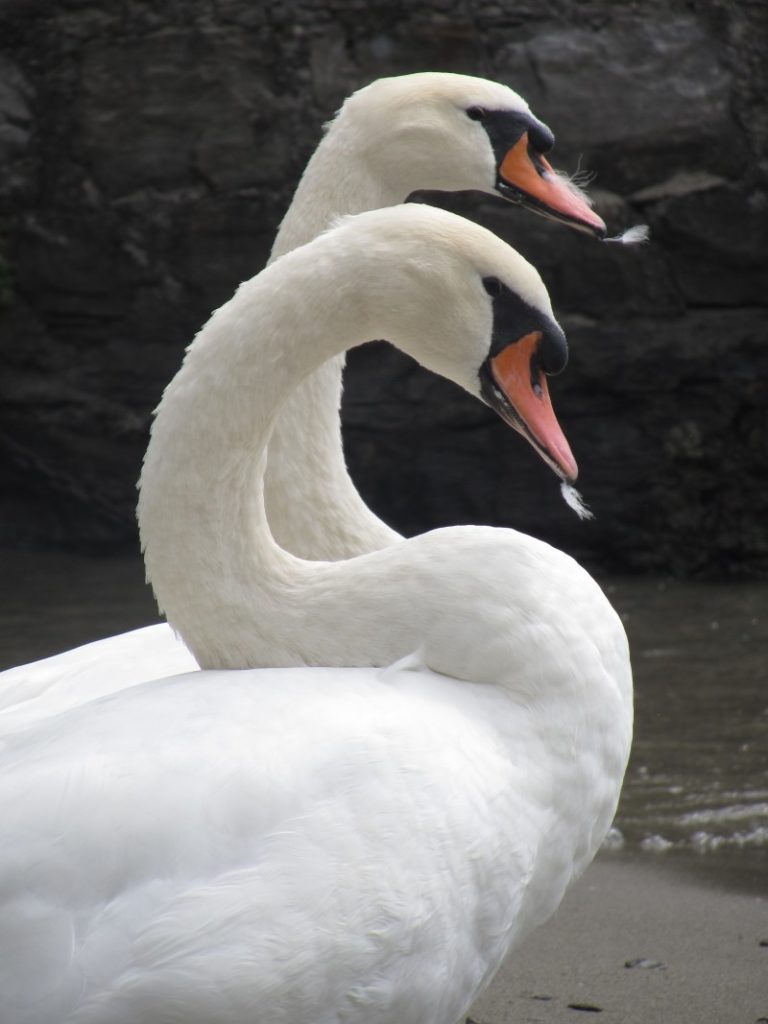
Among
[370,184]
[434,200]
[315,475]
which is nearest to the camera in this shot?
[315,475]

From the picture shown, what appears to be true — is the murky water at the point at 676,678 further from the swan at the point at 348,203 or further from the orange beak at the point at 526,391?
the orange beak at the point at 526,391

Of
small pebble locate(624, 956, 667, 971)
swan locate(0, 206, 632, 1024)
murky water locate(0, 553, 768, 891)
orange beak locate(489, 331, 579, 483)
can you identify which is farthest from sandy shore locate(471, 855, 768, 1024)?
orange beak locate(489, 331, 579, 483)

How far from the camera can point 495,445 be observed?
6.55 m

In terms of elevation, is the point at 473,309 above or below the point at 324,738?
above

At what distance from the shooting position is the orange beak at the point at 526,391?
2307 millimetres

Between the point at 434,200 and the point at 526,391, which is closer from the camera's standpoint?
the point at 526,391

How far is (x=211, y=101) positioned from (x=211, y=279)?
702mm

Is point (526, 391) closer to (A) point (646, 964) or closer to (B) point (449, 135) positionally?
(B) point (449, 135)

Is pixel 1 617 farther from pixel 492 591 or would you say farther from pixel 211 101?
pixel 492 591

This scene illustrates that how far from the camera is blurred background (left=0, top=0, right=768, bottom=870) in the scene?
6070 mm

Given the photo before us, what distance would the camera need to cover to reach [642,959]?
9.93ft

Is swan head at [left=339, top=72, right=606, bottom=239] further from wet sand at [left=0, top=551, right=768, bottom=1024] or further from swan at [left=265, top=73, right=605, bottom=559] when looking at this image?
wet sand at [left=0, top=551, right=768, bottom=1024]

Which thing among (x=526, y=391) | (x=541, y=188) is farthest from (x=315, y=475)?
(x=541, y=188)

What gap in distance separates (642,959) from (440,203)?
11.8 ft
